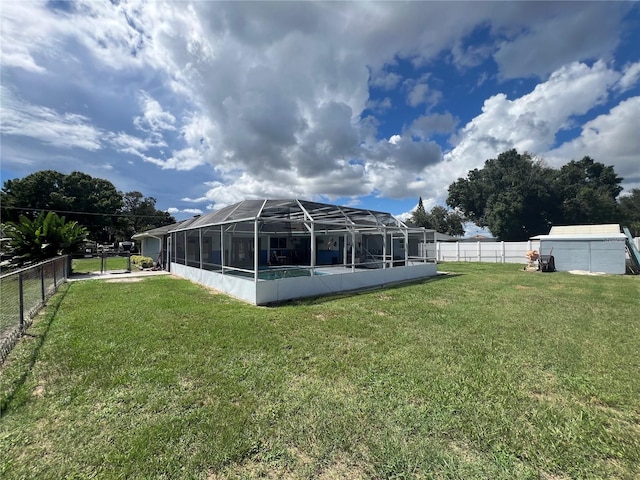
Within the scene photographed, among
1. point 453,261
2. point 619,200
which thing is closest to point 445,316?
point 453,261

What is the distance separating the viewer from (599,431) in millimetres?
2584

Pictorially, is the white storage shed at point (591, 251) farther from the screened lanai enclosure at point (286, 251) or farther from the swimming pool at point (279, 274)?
the swimming pool at point (279, 274)

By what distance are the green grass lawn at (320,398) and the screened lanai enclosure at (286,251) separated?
2358mm

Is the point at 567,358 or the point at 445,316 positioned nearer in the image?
the point at 567,358

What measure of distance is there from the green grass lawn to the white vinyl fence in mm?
15788

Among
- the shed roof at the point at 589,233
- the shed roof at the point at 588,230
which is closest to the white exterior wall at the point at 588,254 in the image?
the shed roof at the point at 589,233

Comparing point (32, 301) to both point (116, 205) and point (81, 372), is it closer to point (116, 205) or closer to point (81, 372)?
point (81, 372)

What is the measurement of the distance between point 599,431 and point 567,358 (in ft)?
6.38

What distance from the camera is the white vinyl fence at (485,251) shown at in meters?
20.5

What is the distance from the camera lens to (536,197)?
3166 centimetres

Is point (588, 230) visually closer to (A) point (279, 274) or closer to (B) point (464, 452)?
(A) point (279, 274)

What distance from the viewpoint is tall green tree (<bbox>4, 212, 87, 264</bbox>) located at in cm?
1244

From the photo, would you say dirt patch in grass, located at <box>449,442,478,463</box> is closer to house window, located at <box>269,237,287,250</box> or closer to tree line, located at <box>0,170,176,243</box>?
house window, located at <box>269,237,287,250</box>

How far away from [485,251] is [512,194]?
13.6 meters
